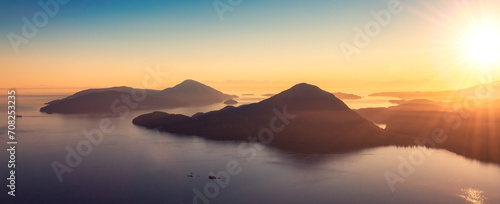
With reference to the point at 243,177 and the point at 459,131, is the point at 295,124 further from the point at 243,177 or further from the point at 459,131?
the point at 459,131

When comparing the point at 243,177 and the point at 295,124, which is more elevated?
the point at 295,124

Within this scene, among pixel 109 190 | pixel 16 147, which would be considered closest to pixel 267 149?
pixel 109 190

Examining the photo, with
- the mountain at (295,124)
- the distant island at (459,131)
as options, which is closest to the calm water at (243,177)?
the distant island at (459,131)

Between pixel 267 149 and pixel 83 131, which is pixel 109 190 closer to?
pixel 267 149

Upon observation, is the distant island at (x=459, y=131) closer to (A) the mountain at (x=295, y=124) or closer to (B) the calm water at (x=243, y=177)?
(B) the calm water at (x=243, y=177)

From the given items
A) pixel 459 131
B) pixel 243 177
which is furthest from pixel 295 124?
pixel 459 131

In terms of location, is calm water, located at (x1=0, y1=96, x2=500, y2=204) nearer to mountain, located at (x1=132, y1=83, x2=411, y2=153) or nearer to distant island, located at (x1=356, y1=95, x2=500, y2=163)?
distant island, located at (x1=356, y1=95, x2=500, y2=163)
